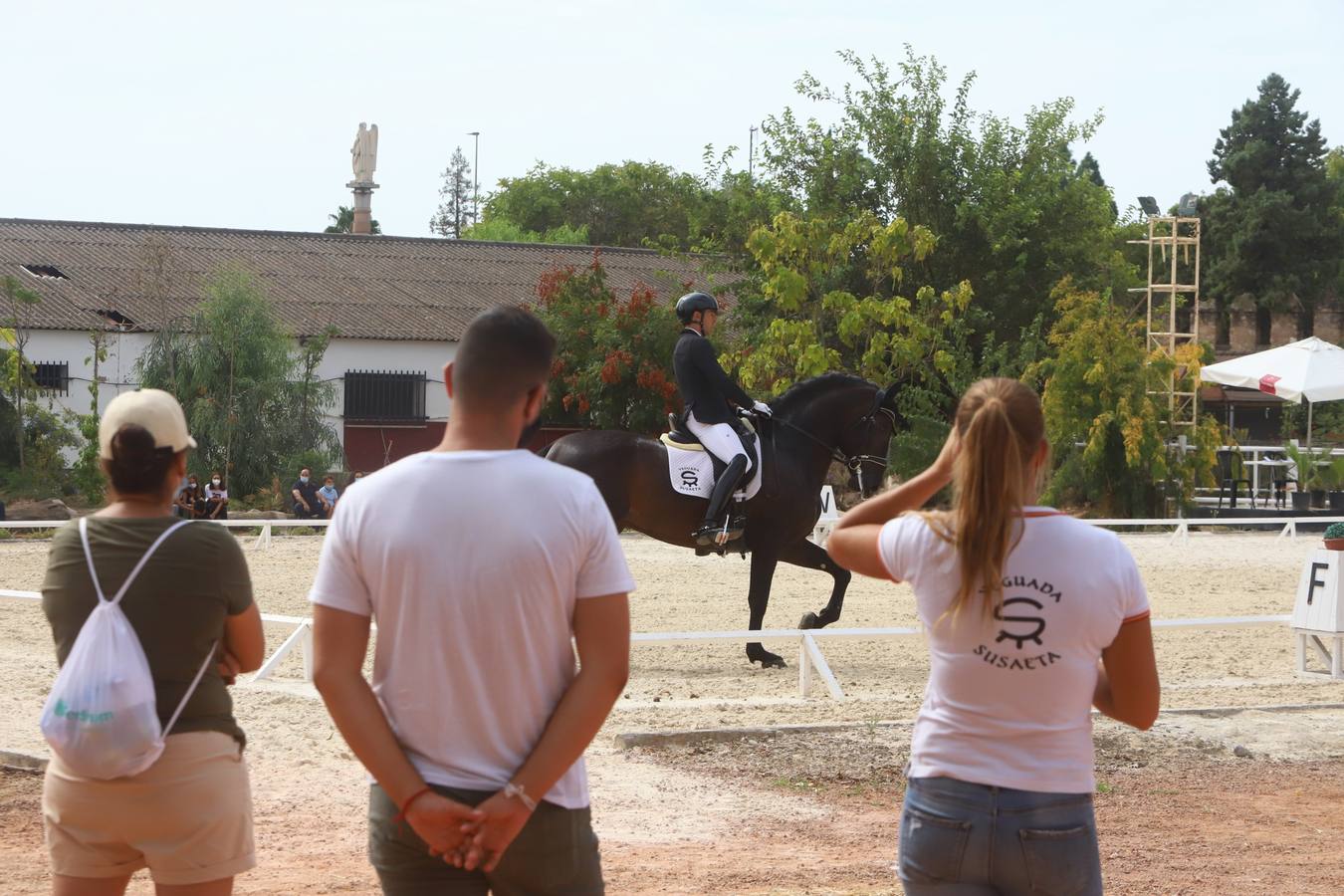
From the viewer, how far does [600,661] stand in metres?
2.90

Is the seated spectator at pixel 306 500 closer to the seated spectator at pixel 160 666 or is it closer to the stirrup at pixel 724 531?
the stirrup at pixel 724 531

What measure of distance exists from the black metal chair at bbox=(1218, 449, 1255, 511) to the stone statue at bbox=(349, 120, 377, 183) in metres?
36.3

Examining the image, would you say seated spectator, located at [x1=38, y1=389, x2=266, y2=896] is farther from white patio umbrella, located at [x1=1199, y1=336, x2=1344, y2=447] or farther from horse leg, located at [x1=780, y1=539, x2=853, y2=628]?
white patio umbrella, located at [x1=1199, y1=336, x2=1344, y2=447]

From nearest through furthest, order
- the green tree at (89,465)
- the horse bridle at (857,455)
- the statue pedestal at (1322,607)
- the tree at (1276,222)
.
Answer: the statue pedestal at (1322,607)
the horse bridle at (857,455)
the green tree at (89,465)
the tree at (1276,222)

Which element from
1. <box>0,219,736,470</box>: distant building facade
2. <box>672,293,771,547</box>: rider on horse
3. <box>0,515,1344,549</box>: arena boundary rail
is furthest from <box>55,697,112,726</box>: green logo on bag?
<box>0,219,736,470</box>: distant building facade

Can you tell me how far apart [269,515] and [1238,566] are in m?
15.6

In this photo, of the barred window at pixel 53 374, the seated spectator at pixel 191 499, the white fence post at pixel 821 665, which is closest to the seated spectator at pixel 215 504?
the seated spectator at pixel 191 499

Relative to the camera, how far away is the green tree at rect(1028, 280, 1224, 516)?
2450 centimetres

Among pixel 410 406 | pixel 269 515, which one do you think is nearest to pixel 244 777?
pixel 269 515

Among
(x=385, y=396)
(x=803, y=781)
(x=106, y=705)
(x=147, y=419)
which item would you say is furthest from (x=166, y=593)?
(x=385, y=396)

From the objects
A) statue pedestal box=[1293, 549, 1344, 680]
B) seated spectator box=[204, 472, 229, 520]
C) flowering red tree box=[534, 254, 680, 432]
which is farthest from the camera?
flowering red tree box=[534, 254, 680, 432]

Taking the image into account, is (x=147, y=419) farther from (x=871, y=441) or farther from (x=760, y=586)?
(x=871, y=441)

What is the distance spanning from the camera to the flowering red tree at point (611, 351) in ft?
104

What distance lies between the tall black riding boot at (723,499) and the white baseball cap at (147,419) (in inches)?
308
